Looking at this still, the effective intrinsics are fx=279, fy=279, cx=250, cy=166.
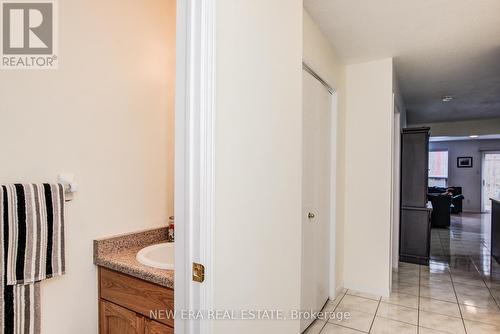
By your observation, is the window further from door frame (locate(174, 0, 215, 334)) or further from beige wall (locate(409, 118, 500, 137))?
door frame (locate(174, 0, 215, 334))

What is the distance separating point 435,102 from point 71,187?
19.0 feet

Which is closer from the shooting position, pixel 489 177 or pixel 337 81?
pixel 337 81

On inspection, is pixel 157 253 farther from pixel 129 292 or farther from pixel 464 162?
pixel 464 162

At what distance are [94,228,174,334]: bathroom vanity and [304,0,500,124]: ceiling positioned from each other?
6.74 ft

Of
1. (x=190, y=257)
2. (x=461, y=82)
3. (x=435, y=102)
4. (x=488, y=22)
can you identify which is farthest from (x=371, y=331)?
(x=435, y=102)

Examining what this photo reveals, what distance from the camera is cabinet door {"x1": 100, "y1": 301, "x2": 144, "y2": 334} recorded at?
140cm

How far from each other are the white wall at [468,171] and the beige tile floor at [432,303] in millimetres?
6968

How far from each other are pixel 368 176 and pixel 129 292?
2590 mm

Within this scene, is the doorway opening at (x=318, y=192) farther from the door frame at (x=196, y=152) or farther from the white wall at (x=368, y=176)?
the door frame at (x=196, y=152)

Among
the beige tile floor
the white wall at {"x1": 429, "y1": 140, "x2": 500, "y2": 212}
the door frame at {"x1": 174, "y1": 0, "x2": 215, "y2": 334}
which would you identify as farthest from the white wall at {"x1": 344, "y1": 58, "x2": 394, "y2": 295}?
the white wall at {"x1": 429, "y1": 140, "x2": 500, "y2": 212}

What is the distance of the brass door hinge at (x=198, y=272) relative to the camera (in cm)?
93

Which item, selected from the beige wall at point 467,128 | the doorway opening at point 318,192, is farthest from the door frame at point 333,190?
the beige wall at point 467,128

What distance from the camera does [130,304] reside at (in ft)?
4.64

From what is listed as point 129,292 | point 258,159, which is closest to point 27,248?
point 129,292
